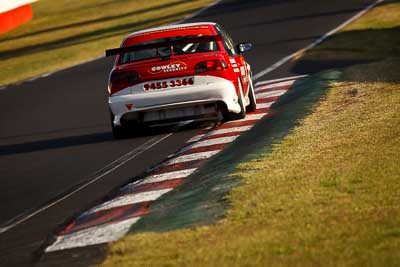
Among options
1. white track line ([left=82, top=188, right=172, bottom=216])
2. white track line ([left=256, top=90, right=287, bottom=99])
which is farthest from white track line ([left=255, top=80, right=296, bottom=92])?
white track line ([left=82, top=188, right=172, bottom=216])

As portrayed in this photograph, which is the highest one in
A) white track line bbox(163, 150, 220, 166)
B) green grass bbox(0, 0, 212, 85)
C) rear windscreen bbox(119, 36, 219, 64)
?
rear windscreen bbox(119, 36, 219, 64)

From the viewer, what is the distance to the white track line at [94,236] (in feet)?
26.7

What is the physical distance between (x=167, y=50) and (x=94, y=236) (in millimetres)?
6809

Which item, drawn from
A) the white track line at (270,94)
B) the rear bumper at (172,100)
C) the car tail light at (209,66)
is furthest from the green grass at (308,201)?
the white track line at (270,94)

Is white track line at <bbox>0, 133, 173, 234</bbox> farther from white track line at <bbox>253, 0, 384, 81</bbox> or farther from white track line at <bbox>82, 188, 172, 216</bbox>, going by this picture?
white track line at <bbox>253, 0, 384, 81</bbox>

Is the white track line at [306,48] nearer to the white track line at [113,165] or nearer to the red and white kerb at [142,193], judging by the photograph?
the red and white kerb at [142,193]

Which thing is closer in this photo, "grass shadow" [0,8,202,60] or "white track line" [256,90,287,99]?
"white track line" [256,90,287,99]

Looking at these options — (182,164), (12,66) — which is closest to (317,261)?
(182,164)

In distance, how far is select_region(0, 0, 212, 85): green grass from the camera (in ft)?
99.9

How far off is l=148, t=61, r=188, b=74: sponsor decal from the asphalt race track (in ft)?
2.59

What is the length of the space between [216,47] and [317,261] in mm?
8833

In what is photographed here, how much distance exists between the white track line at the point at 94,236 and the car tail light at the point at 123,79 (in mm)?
5965

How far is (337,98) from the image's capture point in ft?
50.5

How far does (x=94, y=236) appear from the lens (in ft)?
27.2
